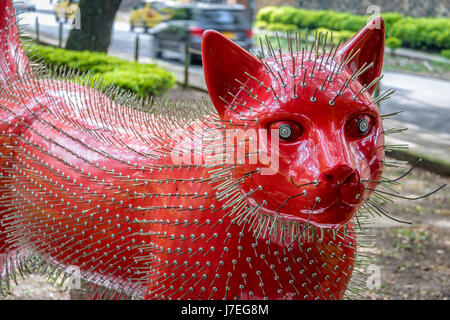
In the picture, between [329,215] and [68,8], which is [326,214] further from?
[68,8]

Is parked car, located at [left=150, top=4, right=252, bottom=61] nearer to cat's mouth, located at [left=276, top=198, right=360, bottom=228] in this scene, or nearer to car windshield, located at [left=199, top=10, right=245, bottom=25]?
car windshield, located at [left=199, top=10, right=245, bottom=25]

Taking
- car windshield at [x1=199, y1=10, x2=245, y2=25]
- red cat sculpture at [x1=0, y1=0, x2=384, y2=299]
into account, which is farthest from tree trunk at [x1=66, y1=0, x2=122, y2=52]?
car windshield at [x1=199, y1=10, x2=245, y2=25]

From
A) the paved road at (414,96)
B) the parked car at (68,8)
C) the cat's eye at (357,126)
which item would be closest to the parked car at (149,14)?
the paved road at (414,96)

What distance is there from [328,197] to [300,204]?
0.08 m

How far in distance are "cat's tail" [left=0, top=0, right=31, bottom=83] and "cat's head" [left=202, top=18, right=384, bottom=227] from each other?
4.31ft

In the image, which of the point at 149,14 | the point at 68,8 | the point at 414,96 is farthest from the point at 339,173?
the point at 149,14

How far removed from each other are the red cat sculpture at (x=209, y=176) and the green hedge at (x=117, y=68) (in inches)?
162

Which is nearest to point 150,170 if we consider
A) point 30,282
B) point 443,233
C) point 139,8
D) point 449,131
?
point 30,282

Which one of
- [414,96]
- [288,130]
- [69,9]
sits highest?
[69,9]

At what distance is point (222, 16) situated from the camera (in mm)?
13922

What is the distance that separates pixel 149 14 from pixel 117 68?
43.1 feet
